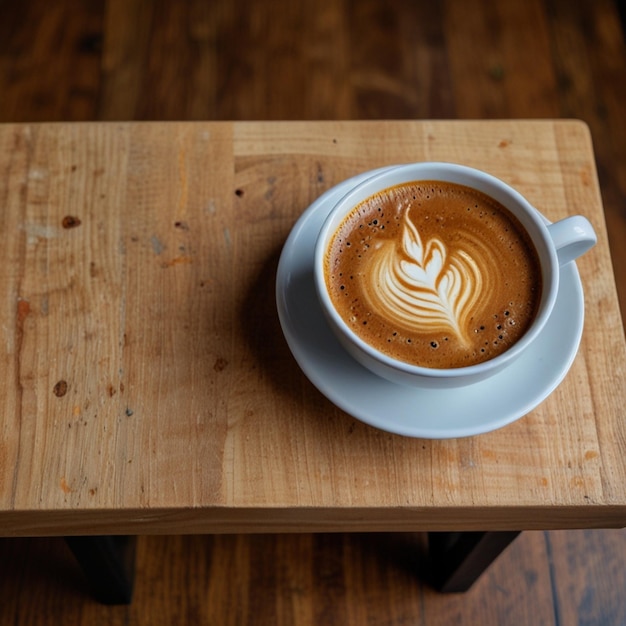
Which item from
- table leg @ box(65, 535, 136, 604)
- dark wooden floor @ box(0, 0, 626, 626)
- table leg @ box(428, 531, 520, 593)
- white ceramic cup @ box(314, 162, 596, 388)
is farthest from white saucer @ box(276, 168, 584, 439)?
dark wooden floor @ box(0, 0, 626, 626)

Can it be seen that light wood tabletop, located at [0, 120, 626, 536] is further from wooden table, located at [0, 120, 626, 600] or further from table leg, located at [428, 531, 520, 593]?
table leg, located at [428, 531, 520, 593]

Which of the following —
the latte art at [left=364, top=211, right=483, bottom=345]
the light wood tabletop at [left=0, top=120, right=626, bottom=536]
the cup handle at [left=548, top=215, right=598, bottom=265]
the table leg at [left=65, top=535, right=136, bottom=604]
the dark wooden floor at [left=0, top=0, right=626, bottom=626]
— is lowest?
the table leg at [left=65, top=535, right=136, bottom=604]

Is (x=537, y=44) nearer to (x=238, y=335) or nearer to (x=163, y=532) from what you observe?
(x=238, y=335)

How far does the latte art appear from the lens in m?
0.61

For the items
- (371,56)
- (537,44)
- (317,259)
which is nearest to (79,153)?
(317,259)

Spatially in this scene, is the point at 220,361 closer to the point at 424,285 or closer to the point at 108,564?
the point at 424,285

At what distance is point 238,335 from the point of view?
0.69 m

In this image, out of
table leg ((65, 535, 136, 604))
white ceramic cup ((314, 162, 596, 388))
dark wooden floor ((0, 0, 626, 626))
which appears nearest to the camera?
white ceramic cup ((314, 162, 596, 388))

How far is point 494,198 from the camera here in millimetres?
646

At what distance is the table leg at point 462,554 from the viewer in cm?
84

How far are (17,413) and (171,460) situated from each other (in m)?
0.14

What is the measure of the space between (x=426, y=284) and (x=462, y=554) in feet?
1.40

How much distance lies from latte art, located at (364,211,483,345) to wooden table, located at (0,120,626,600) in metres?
0.11

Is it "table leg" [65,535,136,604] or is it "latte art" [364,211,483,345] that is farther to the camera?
"table leg" [65,535,136,604]
